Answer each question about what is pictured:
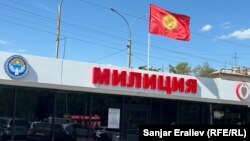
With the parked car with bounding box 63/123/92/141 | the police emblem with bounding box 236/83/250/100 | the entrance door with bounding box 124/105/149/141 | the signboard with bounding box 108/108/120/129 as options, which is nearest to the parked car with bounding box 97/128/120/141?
the signboard with bounding box 108/108/120/129

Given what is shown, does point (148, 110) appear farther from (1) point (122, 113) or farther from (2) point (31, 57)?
(2) point (31, 57)

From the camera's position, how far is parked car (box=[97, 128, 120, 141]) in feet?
68.3

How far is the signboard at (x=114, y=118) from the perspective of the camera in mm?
21031

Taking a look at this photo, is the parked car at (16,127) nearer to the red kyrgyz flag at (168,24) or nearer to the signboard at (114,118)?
the signboard at (114,118)

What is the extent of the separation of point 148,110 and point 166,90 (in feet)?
4.35

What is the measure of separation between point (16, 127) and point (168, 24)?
34.3 ft

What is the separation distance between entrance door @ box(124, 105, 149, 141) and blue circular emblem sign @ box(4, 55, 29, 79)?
5.67 m

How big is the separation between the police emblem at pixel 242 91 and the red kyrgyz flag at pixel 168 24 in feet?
13.6

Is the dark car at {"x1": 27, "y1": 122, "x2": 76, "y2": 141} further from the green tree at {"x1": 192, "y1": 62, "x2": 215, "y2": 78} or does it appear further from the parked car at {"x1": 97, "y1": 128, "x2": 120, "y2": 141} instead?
the green tree at {"x1": 192, "y1": 62, "x2": 215, "y2": 78}

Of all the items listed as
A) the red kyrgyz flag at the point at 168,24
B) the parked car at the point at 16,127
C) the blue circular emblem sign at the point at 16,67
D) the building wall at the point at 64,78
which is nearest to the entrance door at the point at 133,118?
the building wall at the point at 64,78

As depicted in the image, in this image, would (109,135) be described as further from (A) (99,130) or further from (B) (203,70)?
(B) (203,70)

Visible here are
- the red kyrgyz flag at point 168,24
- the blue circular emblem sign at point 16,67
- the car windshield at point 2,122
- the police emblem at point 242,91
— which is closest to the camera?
the blue circular emblem sign at point 16,67

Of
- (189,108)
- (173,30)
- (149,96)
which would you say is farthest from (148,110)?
(173,30)

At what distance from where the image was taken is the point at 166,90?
22.5 metres
